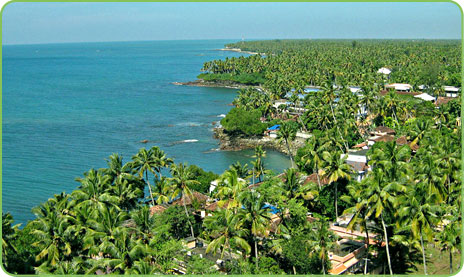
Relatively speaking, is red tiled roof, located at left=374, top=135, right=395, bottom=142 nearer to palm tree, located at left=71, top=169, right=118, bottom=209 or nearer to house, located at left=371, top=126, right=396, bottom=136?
house, located at left=371, top=126, right=396, bottom=136

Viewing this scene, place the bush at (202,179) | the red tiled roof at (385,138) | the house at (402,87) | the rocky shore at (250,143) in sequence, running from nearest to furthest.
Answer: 1. the bush at (202,179)
2. the red tiled roof at (385,138)
3. the rocky shore at (250,143)
4. the house at (402,87)

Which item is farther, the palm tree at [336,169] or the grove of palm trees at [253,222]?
the palm tree at [336,169]

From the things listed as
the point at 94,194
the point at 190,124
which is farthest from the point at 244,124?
the point at 94,194

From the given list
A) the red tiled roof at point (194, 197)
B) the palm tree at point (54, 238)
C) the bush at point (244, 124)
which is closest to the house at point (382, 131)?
the bush at point (244, 124)

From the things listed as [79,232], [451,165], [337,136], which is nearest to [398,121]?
[337,136]

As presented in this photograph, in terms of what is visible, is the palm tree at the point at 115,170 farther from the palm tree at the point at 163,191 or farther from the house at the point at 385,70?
the house at the point at 385,70
